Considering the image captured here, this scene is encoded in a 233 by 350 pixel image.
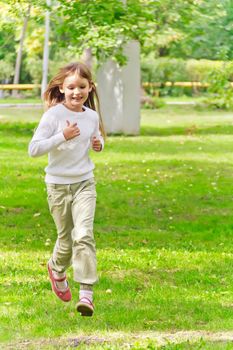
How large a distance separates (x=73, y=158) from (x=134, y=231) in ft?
16.3

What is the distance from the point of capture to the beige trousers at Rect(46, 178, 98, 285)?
7.30m

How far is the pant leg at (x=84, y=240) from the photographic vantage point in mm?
7293

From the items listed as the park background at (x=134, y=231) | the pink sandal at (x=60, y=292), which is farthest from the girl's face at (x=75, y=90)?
the park background at (x=134, y=231)

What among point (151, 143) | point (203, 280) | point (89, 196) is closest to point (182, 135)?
point (151, 143)

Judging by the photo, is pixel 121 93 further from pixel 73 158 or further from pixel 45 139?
pixel 45 139

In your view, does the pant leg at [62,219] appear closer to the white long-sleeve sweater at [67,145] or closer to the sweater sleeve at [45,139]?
the white long-sleeve sweater at [67,145]

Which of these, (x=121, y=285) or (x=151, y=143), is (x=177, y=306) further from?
(x=151, y=143)

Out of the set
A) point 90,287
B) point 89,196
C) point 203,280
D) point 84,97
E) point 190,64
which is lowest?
point 190,64

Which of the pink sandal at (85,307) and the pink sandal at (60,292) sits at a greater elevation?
the pink sandal at (85,307)

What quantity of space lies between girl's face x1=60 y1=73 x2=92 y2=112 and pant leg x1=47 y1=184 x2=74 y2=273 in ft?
1.95

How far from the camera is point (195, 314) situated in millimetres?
7941

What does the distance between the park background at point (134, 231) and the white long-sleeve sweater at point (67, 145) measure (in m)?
1.03

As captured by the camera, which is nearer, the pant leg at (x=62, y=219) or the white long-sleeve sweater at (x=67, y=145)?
the white long-sleeve sweater at (x=67, y=145)

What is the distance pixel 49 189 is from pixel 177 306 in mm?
1406
